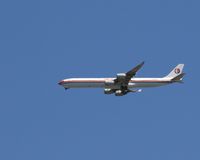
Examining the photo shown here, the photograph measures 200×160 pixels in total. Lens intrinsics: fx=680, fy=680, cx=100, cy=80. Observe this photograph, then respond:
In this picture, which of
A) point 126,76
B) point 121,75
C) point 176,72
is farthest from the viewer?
point 176,72

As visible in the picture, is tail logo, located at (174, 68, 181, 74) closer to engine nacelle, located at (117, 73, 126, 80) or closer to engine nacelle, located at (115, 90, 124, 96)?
engine nacelle, located at (115, 90, 124, 96)

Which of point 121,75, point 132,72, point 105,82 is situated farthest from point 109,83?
point 132,72

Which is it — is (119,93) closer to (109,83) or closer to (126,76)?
(109,83)

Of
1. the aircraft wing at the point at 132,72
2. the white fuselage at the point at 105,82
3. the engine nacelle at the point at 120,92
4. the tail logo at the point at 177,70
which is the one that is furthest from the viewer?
the tail logo at the point at 177,70

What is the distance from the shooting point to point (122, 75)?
143375mm

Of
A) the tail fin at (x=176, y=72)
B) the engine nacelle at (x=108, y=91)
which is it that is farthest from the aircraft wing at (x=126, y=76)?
the tail fin at (x=176, y=72)

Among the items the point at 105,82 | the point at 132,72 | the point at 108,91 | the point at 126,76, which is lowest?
the point at 108,91

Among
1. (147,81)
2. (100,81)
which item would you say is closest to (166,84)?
(147,81)

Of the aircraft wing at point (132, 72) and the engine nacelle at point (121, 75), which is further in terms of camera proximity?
the engine nacelle at point (121, 75)

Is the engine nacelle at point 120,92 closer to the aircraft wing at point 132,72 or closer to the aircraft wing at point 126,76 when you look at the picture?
the aircraft wing at point 126,76

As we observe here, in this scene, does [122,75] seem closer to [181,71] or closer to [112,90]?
[112,90]

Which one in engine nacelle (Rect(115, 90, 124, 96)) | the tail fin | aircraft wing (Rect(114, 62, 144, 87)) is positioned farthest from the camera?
the tail fin

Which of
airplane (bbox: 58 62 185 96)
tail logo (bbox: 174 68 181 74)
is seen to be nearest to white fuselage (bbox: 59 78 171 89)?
airplane (bbox: 58 62 185 96)

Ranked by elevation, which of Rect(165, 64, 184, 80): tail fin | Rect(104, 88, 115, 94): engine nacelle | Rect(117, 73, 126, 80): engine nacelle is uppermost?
Rect(165, 64, 184, 80): tail fin
